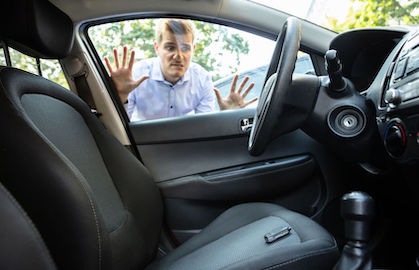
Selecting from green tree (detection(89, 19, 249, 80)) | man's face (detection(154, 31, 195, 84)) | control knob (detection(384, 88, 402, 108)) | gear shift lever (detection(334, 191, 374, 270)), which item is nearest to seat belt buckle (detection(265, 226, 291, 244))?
gear shift lever (detection(334, 191, 374, 270))

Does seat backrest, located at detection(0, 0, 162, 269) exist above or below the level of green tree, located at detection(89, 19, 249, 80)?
below

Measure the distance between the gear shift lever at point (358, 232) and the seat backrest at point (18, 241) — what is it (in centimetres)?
66

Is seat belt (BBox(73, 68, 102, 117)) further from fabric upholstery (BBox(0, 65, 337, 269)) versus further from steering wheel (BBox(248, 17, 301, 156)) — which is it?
steering wheel (BBox(248, 17, 301, 156))

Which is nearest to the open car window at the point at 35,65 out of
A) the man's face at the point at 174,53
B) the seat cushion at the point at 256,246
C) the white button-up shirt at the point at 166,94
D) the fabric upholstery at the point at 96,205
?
the fabric upholstery at the point at 96,205

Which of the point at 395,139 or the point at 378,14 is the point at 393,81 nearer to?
the point at 395,139

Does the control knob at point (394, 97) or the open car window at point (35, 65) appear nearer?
the control knob at point (394, 97)

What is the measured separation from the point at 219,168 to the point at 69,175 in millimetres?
734

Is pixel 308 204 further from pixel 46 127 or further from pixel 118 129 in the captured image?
pixel 46 127

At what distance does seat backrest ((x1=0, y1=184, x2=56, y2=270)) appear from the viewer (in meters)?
0.67

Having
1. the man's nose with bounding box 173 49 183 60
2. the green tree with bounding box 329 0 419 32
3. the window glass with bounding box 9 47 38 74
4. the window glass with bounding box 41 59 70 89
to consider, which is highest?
the green tree with bounding box 329 0 419 32

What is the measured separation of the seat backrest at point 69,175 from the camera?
0.71m

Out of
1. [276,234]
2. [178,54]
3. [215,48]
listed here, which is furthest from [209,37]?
[276,234]

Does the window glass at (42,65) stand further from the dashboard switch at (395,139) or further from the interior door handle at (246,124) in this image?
the dashboard switch at (395,139)

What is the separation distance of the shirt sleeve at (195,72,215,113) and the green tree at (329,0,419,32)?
53cm
